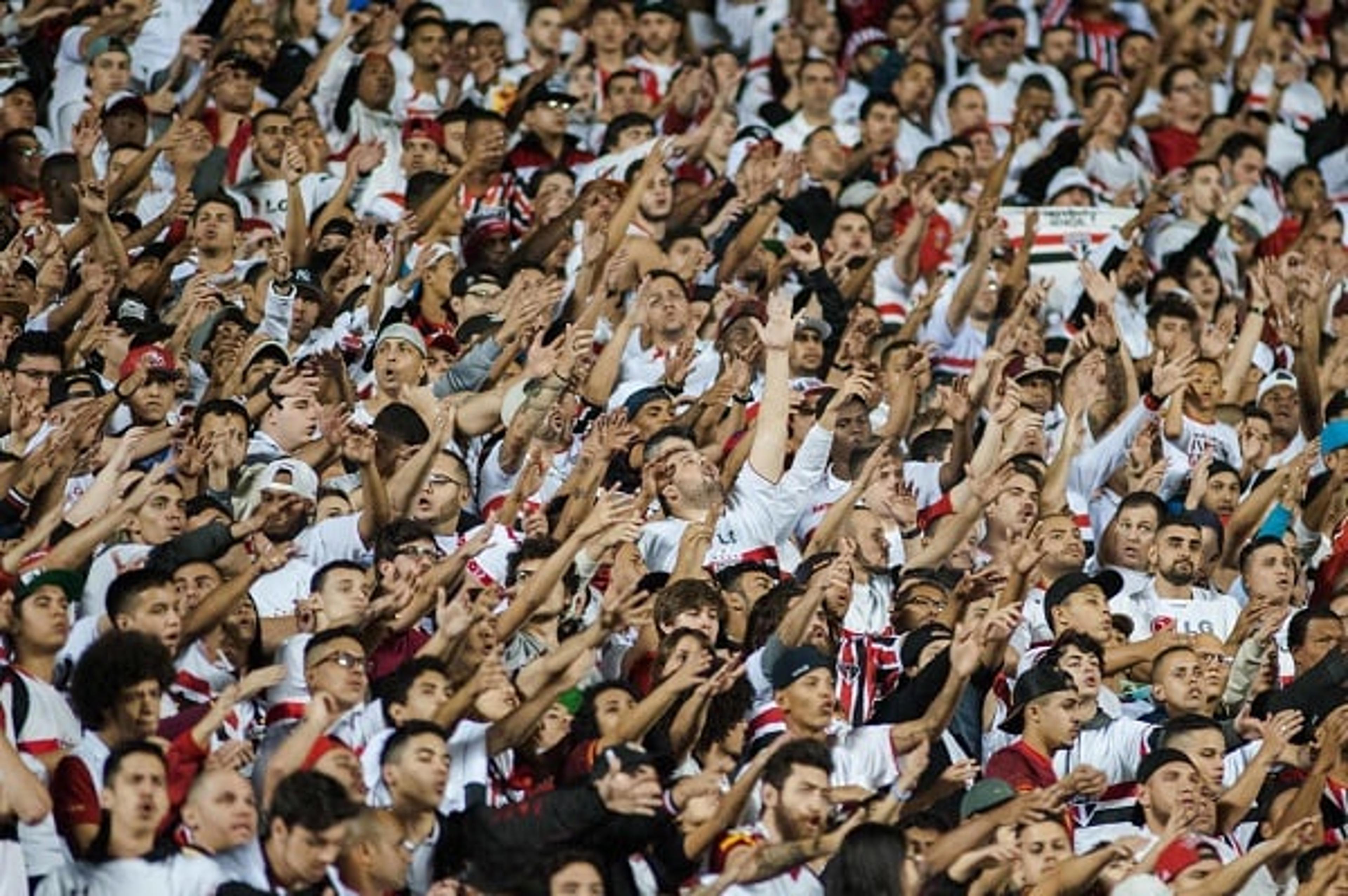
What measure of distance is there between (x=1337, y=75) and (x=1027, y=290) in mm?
4666

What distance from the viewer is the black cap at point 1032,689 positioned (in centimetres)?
1092

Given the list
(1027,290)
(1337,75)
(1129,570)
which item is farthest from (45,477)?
(1337,75)

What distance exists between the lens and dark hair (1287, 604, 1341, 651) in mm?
12227

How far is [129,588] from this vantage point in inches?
394

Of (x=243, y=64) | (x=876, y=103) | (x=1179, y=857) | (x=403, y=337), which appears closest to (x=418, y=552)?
(x=403, y=337)

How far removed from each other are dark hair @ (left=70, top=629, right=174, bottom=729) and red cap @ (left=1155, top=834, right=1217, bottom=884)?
2.99 m

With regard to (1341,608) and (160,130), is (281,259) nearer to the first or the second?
(160,130)

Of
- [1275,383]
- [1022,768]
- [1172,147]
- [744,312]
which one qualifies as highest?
[1022,768]

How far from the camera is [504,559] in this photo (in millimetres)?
11305

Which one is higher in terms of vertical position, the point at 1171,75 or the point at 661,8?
the point at 661,8

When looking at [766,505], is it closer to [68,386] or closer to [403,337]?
[403,337]

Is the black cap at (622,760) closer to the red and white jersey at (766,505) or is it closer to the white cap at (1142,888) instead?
the white cap at (1142,888)

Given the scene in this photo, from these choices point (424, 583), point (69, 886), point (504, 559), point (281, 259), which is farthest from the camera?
point (281, 259)

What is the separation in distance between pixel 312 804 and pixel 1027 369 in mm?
6087
